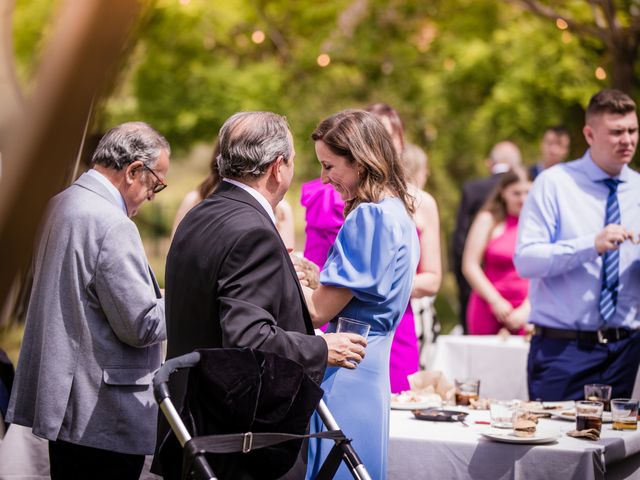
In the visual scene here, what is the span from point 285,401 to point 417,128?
11.6m

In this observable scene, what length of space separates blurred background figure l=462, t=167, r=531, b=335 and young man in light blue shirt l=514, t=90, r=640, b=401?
1.68 meters

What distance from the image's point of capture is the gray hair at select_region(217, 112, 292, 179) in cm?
277

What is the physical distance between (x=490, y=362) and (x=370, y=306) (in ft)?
10.2

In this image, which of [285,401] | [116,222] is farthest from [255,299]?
[116,222]

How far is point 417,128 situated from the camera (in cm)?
1380

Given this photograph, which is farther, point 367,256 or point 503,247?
point 503,247

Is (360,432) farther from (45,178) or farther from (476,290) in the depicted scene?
(476,290)

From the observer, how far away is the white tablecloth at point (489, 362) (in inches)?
236

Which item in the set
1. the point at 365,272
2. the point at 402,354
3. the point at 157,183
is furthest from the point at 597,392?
the point at 157,183

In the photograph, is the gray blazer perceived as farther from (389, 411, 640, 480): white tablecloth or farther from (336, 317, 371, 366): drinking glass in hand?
(389, 411, 640, 480): white tablecloth

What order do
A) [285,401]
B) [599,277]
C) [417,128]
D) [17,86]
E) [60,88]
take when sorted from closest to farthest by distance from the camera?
[60,88] → [17,86] → [285,401] → [599,277] → [417,128]

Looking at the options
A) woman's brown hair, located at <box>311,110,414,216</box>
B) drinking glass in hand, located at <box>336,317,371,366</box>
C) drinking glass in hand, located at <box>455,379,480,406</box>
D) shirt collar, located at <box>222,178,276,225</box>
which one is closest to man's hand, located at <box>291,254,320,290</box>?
woman's brown hair, located at <box>311,110,414,216</box>

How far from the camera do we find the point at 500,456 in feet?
11.0

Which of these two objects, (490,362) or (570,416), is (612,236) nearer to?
(570,416)
